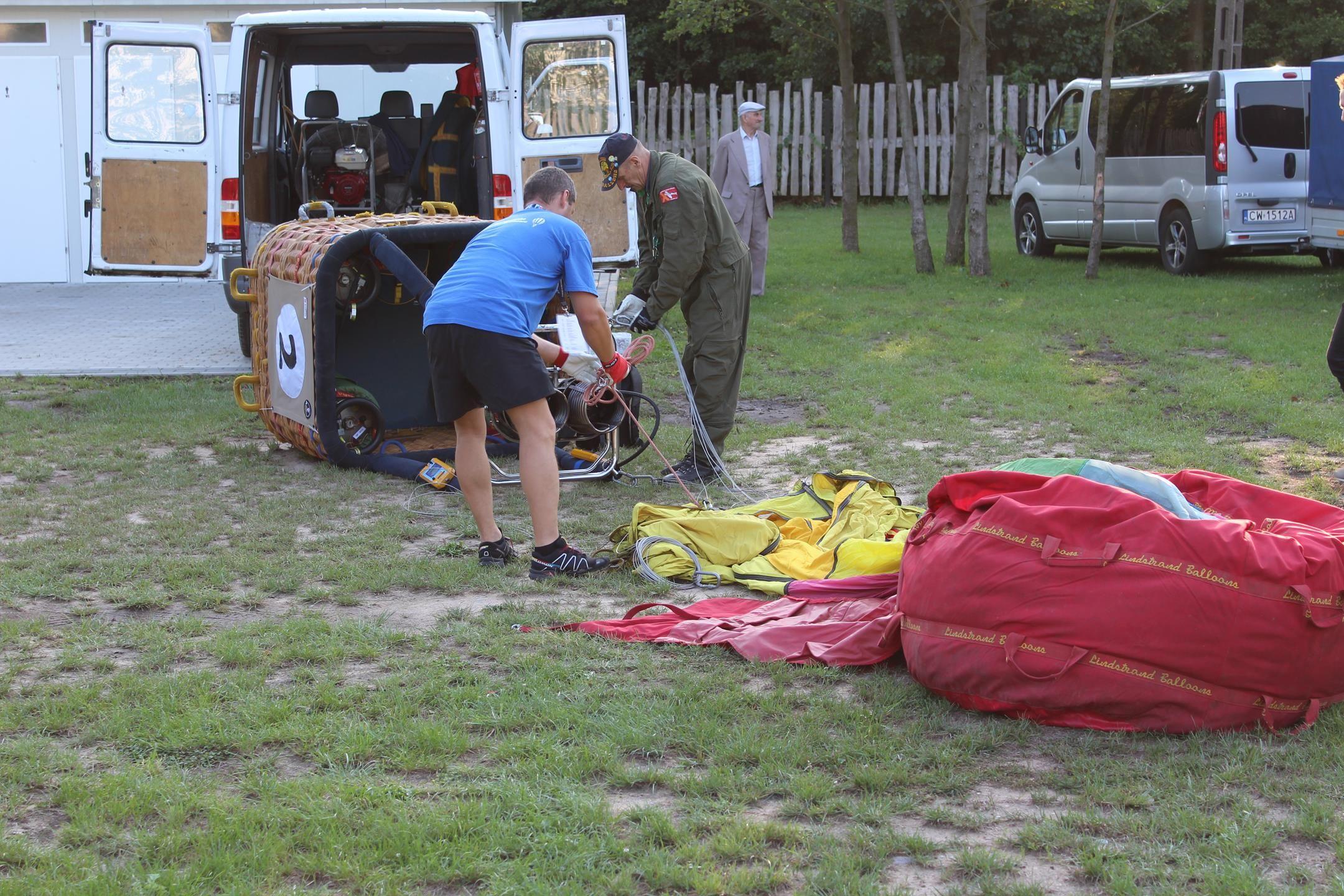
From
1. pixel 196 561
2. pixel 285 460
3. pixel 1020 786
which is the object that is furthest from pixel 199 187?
pixel 1020 786

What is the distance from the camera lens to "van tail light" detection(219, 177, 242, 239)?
9.57 meters

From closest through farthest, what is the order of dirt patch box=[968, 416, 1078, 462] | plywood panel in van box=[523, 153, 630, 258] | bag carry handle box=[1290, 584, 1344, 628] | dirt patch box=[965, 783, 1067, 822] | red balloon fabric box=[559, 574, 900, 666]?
dirt patch box=[965, 783, 1067, 822]
bag carry handle box=[1290, 584, 1344, 628]
red balloon fabric box=[559, 574, 900, 666]
dirt patch box=[968, 416, 1078, 462]
plywood panel in van box=[523, 153, 630, 258]

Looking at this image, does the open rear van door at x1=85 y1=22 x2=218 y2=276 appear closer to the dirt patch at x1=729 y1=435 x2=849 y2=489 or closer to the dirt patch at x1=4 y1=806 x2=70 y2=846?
the dirt patch at x1=729 y1=435 x2=849 y2=489

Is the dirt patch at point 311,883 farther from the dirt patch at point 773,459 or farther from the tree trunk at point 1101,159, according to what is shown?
the tree trunk at point 1101,159

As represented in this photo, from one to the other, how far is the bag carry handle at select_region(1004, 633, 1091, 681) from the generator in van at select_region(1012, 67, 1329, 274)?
11547mm

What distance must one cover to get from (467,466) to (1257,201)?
11130mm

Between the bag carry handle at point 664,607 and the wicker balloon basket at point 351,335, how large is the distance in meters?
2.65

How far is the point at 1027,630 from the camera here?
3.95 meters

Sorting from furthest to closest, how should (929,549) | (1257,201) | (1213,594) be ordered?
(1257,201), (929,549), (1213,594)

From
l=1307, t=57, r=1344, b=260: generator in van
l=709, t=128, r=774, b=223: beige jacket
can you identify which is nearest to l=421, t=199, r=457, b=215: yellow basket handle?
l=709, t=128, r=774, b=223: beige jacket

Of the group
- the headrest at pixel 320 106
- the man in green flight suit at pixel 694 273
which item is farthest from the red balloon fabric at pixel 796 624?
the headrest at pixel 320 106

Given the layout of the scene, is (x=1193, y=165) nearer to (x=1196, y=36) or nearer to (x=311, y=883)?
(x=311, y=883)

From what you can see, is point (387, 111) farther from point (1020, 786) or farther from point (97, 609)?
point (1020, 786)

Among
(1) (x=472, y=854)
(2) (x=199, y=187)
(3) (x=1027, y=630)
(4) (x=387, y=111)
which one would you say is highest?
(4) (x=387, y=111)
